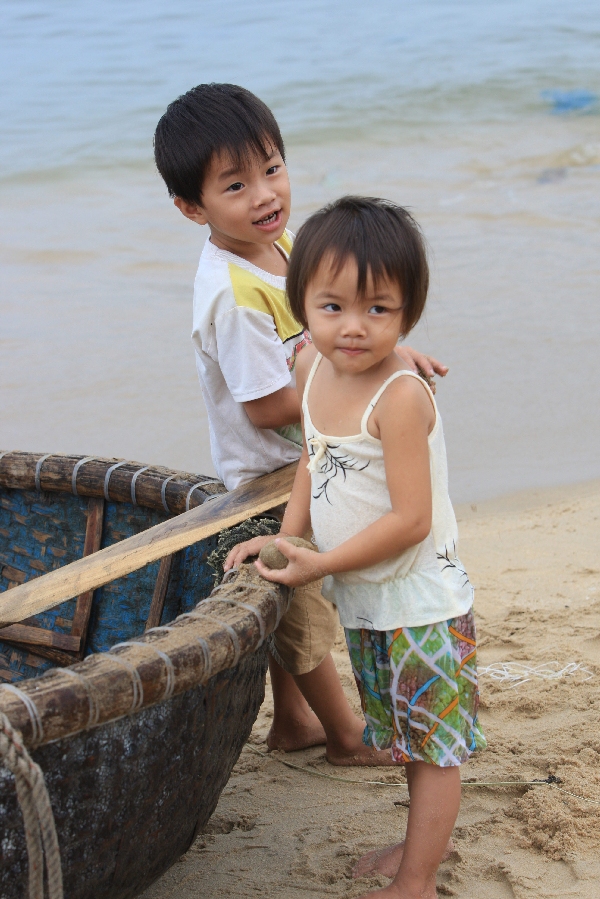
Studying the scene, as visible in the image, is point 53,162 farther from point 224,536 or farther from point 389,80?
point 224,536

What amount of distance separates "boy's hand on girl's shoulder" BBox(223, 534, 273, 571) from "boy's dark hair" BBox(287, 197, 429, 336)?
1.50ft

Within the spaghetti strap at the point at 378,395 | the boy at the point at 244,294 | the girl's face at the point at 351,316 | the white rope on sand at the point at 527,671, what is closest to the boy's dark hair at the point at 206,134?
the boy at the point at 244,294

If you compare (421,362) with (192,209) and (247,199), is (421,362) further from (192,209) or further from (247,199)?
(192,209)

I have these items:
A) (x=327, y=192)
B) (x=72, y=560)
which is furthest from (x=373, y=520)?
(x=327, y=192)

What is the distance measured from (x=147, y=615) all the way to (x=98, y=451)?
186 cm

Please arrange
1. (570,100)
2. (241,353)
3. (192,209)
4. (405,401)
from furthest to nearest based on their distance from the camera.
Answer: (570,100) < (192,209) < (241,353) < (405,401)

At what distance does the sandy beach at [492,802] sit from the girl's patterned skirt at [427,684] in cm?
32

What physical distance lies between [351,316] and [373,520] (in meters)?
0.33

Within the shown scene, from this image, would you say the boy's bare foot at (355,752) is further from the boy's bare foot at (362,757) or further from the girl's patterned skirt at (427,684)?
the girl's patterned skirt at (427,684)

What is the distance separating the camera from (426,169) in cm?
833

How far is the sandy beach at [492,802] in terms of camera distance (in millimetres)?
1887

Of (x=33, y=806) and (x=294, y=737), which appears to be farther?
(x=294, y=737)

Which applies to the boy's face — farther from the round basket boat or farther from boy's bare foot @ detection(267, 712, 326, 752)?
boy's bare foot @ detection(267, 712, 326, 752)

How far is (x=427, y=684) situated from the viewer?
1.67m
